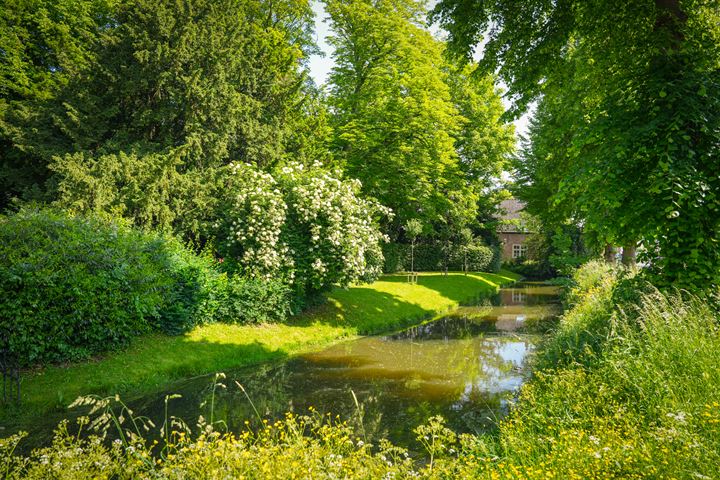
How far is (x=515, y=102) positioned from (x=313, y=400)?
9.71 m

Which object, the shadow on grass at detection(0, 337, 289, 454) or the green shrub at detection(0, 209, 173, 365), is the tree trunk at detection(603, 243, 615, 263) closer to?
the shadow on grass at detection(0, 337, 289, 454)

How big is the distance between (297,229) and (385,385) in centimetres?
697

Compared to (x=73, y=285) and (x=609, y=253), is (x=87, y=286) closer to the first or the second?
(x=73, y=285)

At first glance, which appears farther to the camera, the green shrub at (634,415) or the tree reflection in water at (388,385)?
the tree reflection in water at (388,385)

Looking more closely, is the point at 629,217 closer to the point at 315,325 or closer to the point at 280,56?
the point at 315,325

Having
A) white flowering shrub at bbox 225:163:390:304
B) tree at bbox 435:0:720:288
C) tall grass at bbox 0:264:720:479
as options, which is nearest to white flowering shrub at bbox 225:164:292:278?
white flowering shrub at bbox 225:163:390:304

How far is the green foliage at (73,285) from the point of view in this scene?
8602mm

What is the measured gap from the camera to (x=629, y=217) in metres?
8.66

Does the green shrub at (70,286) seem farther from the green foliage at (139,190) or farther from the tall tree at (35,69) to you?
the tall tree at (35,69)

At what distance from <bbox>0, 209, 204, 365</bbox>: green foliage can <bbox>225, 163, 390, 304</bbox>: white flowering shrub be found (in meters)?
3.16

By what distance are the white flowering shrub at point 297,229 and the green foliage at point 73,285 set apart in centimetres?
316

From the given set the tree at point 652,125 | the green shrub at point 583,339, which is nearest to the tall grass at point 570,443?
the green shrub at point 583,339

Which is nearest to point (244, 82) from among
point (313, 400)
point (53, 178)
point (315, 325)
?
point (53, 178)

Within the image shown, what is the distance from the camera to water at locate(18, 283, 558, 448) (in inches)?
333
